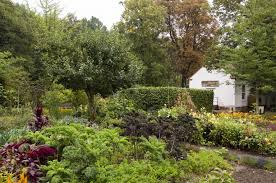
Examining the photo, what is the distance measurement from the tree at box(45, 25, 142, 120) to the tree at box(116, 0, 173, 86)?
11.9 meters

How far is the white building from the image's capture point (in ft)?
107

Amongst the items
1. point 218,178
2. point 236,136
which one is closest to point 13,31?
point 236,136

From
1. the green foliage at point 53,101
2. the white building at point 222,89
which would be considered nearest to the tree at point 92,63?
the green foliage at point 53,101

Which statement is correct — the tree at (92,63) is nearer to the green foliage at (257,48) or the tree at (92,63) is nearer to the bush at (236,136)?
the bush at (236,136)

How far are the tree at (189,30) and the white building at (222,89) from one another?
345 cm

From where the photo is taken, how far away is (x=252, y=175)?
802 cm

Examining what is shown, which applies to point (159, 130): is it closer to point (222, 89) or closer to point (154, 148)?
point (154, 148)

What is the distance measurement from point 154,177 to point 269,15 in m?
19.0

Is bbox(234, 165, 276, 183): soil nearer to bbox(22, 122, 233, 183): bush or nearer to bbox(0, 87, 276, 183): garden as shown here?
bbox(0, 87, 276, 183): garden

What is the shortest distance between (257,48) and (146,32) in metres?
10.2

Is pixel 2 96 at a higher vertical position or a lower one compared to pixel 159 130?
higher

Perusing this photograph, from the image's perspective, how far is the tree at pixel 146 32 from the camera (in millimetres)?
30188

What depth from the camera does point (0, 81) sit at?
2220 cm

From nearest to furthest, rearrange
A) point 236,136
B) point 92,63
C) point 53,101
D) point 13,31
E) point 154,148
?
1. point 154,148
2. point 236,136
3. point 53,101
4. point 92,63
5. point 13,31
